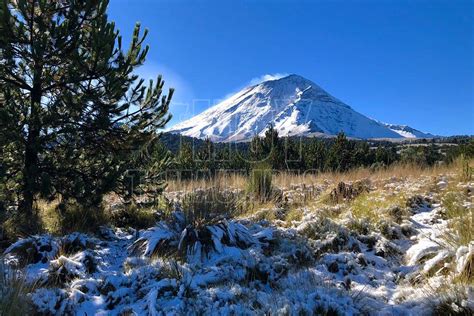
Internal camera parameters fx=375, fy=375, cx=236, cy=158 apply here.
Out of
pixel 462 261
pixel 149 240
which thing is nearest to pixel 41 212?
pixel 149 240

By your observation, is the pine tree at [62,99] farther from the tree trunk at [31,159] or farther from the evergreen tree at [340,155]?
the evergreen tree at [340,155]

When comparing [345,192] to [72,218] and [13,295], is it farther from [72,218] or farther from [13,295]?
[13,295]

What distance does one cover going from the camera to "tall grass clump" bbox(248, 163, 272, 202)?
853 centimetres

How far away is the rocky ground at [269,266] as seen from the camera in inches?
129

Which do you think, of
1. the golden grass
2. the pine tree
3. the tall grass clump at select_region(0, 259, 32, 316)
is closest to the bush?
the pine tree

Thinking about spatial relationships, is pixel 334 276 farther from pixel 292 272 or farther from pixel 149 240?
pixel 149 240

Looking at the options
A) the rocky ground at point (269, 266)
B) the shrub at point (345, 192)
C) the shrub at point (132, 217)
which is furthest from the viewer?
the shrub at point (345, 192)

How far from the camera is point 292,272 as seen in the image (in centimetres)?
→ 421

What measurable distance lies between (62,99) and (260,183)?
14.9ft

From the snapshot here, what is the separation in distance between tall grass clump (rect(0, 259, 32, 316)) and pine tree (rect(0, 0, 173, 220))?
2533mm

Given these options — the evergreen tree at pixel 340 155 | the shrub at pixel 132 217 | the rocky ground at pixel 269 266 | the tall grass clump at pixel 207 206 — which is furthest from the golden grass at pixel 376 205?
→ the evergreen tree at pixel 340 155

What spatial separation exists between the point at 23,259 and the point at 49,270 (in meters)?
0.75

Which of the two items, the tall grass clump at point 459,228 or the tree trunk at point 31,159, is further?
the tree trunk at point 31,159

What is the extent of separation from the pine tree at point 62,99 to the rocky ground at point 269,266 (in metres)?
1.27
